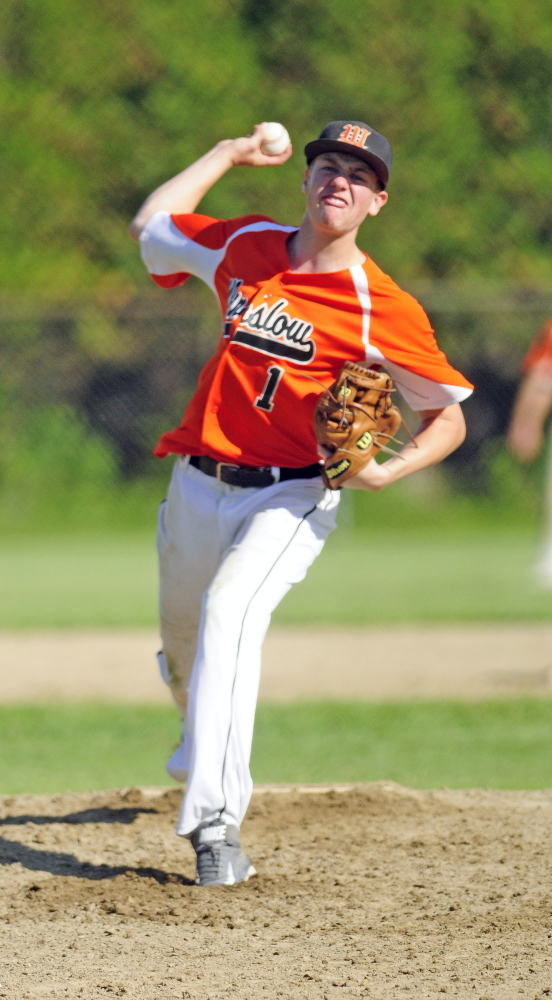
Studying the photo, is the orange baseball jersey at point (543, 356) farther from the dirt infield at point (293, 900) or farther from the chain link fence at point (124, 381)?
the dirt infield at point (293, 900)

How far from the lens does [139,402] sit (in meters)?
15.9

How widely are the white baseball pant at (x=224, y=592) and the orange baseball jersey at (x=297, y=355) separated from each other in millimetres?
126

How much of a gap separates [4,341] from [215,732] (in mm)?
13102

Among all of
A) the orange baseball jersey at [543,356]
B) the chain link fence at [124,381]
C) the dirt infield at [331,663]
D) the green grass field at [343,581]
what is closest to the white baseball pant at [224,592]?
the dirt infield at [331,663]

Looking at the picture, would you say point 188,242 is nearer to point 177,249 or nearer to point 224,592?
point 177,249

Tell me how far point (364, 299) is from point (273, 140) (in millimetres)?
761

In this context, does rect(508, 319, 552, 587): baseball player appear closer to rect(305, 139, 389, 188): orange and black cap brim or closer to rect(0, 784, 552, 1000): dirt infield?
rect(0, 784, 552, 1000): dirt infield

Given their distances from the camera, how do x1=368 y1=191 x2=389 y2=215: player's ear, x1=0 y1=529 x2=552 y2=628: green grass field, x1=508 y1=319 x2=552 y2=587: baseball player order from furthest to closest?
x1=508 y1=319 x2=552 y2=587: baseball player < x1=0 y1=529 x2=552 y2=628: green grass field < x1=368 y1=191 x2=389 y2=215: player's ear

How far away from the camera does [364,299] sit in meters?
3.43

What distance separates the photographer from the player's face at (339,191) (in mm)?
3396

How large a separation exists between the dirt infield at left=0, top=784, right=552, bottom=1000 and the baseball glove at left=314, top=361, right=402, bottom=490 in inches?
41.8

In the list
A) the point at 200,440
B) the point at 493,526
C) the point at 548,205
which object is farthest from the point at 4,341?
the point at 200,440

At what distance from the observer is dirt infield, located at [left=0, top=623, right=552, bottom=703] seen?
22.1 feet

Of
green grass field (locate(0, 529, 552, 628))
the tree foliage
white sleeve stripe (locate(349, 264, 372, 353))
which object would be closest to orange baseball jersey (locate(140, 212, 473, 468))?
white sleeve stripe (locate(349, 264, 372, 353))
